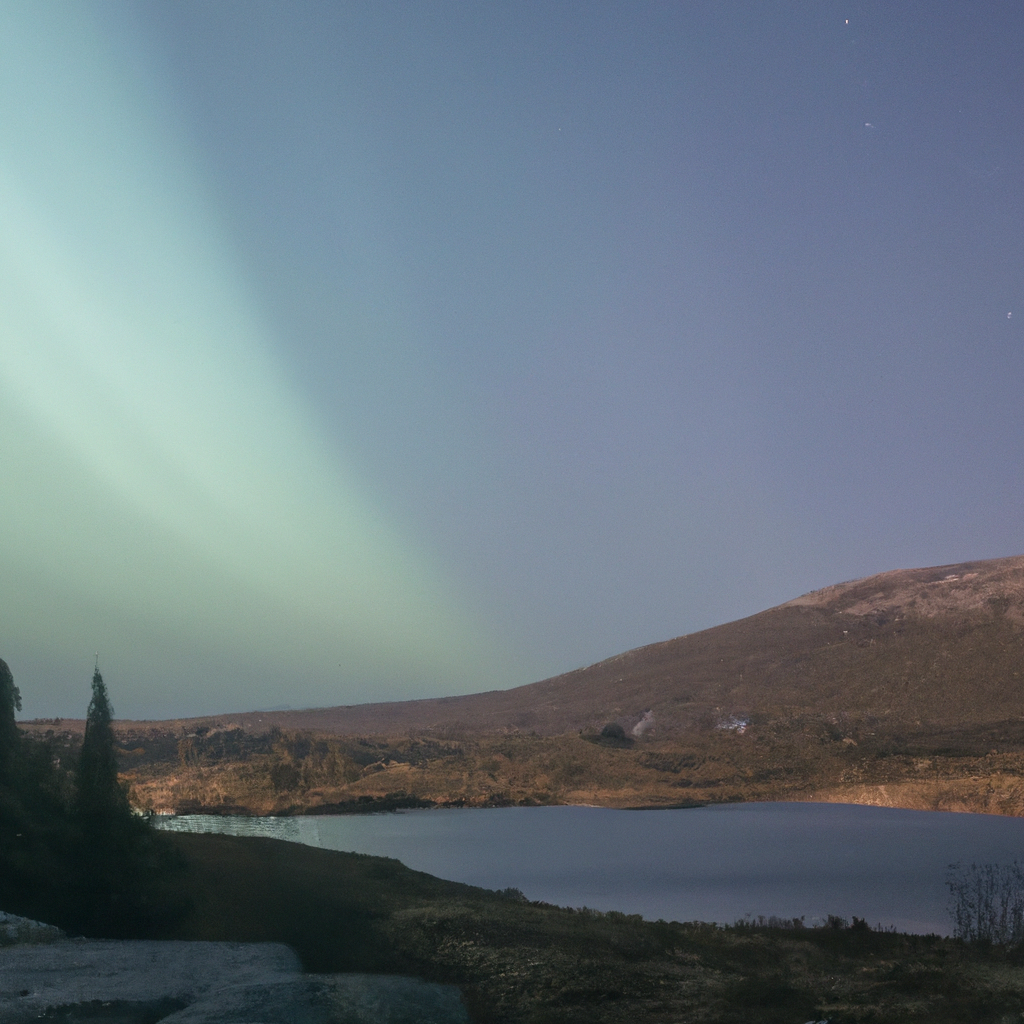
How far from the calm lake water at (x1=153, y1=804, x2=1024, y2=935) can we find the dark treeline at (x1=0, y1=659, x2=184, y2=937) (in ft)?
44.2

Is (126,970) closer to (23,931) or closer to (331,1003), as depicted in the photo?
(23,931)

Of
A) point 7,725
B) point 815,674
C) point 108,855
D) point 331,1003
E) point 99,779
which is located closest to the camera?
point 331,1003

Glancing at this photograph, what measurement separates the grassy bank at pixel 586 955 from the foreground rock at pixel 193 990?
841 millimetres

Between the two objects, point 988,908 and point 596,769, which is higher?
point 988,908

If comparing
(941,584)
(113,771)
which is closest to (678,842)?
(113,771)

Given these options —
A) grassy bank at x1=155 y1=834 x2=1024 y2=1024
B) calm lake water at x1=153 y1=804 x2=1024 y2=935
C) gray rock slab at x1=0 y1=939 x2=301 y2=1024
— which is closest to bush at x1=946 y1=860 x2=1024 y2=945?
calm lake water at x1=153 y1=804 x2=1024 y2=935

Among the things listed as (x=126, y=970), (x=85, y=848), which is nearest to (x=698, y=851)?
(x=85, y=848)

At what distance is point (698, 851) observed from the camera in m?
37.4

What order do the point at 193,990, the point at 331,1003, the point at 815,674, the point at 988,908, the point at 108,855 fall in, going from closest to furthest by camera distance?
the point at 331,1003, the point at 193,990, the point at 108,855, the point at 988,908, the point at 815,674

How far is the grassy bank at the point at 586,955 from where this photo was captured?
13750mm

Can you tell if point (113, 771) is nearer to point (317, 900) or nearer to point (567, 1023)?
point (317, 900)

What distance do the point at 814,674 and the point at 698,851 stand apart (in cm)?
5146

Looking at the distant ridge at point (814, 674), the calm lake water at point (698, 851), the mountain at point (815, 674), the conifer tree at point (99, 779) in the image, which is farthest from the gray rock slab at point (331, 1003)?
the distant ridge at point (814, 674)

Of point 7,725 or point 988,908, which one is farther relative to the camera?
point 988,908
